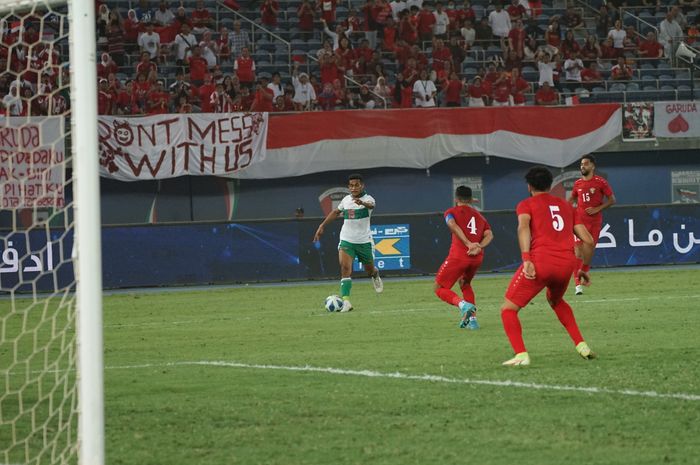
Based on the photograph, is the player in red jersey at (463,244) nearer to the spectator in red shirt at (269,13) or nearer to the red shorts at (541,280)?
the red shorts at (541,280)

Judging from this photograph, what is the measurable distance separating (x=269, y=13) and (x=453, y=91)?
5465 millimetres

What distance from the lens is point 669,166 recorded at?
34312 mm

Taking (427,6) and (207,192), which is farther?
(427,6)

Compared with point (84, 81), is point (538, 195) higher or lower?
lower

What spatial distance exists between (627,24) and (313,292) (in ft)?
57.4

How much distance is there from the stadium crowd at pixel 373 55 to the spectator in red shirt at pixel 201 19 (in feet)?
0.12

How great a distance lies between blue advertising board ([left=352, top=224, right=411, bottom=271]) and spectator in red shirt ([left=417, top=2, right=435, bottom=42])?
8530 mm

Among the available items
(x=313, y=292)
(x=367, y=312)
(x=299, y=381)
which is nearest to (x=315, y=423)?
(x=299, y=381)

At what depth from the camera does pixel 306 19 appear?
110 feet

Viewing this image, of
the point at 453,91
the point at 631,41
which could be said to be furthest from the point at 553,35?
the point at 453,91

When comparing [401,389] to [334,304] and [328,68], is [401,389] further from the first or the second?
[328,68]

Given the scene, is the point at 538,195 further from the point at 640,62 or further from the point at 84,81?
the point at 640,62

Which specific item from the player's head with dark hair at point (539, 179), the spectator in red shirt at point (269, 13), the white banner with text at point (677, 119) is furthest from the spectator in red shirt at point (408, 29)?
the player's head with dark hair at point (539, 179)

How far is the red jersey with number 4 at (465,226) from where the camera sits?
16.3m
